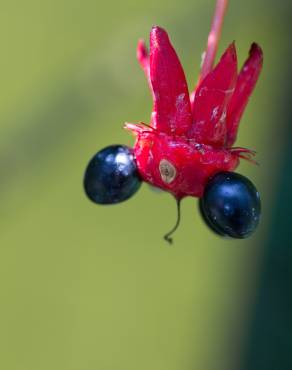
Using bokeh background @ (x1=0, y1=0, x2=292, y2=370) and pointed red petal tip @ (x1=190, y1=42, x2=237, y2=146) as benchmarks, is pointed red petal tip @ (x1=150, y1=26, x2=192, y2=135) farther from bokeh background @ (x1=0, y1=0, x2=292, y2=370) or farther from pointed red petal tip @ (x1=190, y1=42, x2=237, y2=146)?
bokeh background @ (x1=0, y1=0, x2=292, y2=370)

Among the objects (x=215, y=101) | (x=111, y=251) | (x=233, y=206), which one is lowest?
(x=111, y=251)

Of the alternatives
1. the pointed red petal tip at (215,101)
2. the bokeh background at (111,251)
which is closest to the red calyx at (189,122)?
the pointed red petal tip at (215,101)

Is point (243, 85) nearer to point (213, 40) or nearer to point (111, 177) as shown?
point (213, 40)

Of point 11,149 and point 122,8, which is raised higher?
point 122,8

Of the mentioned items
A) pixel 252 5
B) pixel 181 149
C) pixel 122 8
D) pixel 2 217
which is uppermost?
pixel 122 8

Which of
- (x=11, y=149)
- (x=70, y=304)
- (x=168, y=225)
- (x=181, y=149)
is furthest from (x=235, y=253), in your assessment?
(x=181, y=149)

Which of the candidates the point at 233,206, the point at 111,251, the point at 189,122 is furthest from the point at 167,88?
the point at 111,251

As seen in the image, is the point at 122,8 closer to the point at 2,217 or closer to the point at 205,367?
the point at 2,217

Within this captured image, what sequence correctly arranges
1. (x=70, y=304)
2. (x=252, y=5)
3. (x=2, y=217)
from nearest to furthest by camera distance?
(x=252, y=5)
(x=2, y=217)
(x=70, y=304)
